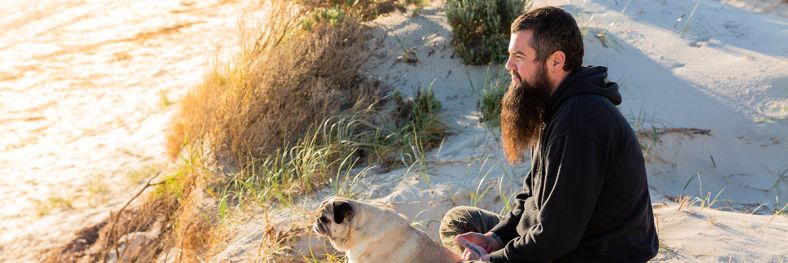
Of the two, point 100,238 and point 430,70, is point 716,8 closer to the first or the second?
point 430,70

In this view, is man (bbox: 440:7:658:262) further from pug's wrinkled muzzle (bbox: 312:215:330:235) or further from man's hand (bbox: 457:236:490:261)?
pug's wrinkled muzzle (bbox: 312:215:330:235)

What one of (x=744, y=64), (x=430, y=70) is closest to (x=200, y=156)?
(x=430, y=70)

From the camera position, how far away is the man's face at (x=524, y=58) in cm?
347

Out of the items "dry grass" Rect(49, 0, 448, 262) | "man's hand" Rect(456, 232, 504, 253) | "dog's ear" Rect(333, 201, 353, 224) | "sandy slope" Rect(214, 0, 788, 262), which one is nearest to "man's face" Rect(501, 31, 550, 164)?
"man's hand" Rect(456, 232, 504, 253)

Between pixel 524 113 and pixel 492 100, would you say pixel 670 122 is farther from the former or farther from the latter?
pixel 524 113

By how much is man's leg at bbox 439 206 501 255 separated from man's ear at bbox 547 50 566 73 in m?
1.01

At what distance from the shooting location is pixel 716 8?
8172 mm

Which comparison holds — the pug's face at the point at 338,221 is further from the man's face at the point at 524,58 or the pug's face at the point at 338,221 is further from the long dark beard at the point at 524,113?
the man's face at the point at 524,58

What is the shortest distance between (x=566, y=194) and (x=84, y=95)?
7.57m

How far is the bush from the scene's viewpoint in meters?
7.38

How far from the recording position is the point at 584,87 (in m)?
3.38

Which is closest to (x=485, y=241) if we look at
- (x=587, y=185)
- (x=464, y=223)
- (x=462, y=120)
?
(x=464, y=223)

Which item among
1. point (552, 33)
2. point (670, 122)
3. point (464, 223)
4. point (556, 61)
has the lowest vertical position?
point (670, 122)

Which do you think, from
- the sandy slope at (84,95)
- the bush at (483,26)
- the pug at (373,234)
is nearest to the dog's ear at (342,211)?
the pug at (373,234)
